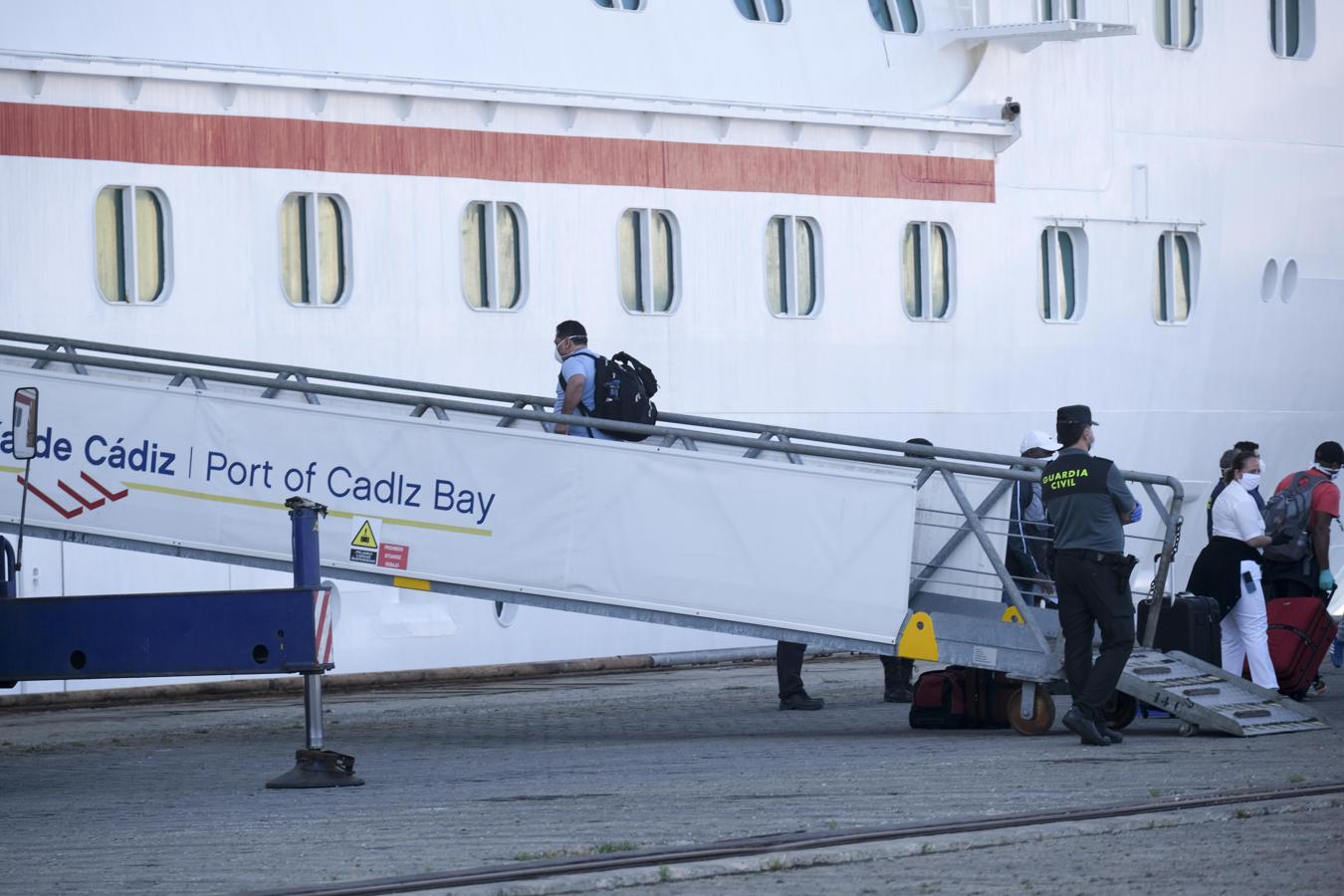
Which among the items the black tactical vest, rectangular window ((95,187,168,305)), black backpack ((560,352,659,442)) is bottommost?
the black tactical vest

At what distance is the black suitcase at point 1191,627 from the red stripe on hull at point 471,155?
20.4 feet

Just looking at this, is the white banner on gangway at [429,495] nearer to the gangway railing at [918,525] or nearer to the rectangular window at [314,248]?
the gangway railing at [918,525]

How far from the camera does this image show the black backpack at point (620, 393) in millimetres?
12094

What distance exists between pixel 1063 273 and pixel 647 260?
4.70 m

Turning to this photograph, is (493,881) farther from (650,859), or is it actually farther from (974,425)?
(974,425)

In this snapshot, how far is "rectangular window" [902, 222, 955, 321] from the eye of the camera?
18453 mm

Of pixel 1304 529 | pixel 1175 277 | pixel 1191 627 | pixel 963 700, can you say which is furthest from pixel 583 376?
pixel 1175 277

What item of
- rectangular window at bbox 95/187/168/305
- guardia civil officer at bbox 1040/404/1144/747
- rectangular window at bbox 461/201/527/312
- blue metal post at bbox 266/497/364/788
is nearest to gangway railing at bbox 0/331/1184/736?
guardia civil officer at bbox 1040/404/1144/747

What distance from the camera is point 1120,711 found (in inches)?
450

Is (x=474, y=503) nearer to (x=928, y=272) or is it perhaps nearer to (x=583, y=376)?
(x=583, y=376)

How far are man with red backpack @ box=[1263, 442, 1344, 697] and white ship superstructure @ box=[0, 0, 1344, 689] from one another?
5.09 m

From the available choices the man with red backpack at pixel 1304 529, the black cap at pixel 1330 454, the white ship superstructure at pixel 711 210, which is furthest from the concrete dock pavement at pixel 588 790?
the white ship superstructure at pixel 711 210

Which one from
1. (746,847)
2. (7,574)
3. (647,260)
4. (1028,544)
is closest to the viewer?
(746,847)

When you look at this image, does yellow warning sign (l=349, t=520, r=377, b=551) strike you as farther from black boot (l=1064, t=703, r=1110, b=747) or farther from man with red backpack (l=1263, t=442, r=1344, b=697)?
man with red backpack (l=1263, t=442, r=1344, b=697)
